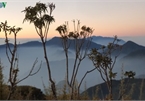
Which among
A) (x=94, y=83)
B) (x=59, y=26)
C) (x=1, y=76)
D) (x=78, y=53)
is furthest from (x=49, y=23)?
(x=94, y=83)

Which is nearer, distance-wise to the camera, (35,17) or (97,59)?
(35,17)

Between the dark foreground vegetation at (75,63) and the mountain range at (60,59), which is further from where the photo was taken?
the mountain range at (60,59)

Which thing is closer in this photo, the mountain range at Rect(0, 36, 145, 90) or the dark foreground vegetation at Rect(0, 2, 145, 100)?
the dark foreground vegetation at Rect(0, 2, 145, 100)

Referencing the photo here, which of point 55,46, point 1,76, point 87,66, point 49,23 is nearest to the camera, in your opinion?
point 1,76

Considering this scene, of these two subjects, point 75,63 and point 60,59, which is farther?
point 60,59

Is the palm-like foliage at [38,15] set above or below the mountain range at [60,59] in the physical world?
above

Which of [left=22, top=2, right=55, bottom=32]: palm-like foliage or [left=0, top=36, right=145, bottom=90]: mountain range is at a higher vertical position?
[left=22, top=2, right=55, bottom=32]: palm-like foliage

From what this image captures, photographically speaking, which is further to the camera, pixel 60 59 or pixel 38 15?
pixel 60 59

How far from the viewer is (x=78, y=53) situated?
657 cm

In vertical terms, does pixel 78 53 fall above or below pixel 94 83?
above

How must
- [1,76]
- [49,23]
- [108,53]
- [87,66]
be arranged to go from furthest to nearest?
1. [87,66]
2. [108,53]
3. [49,23]
4. [1,76]

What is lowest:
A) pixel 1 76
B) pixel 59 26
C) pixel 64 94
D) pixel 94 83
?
pixel 94 83

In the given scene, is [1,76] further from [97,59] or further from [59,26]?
[97,59]

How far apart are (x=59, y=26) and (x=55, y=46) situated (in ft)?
5.91
